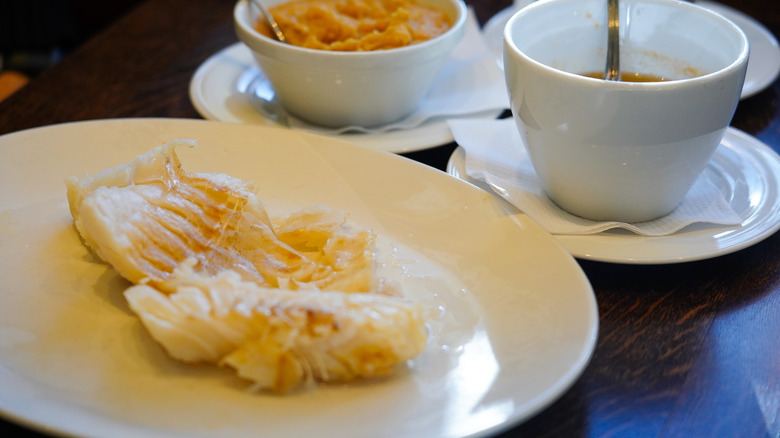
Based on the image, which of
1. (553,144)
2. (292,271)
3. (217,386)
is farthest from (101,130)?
(553,144)

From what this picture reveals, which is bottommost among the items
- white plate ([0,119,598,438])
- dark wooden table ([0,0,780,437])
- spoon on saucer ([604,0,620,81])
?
dark wooden table ([0,0,780,437])

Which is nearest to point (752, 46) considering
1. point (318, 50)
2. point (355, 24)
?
point (355, 24)

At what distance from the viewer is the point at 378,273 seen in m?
0.98

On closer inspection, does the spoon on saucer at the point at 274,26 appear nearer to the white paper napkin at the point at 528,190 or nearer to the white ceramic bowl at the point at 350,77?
the white ceramic bowl at the point at 350,77

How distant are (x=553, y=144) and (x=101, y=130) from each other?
0.77 m

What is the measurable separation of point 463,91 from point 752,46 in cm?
75

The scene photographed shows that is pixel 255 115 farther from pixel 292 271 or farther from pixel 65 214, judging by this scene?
pixel 292 271

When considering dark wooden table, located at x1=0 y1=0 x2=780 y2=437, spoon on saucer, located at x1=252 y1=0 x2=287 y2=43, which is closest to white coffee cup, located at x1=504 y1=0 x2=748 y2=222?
dark wooden table, located at x1=0 y1=0 x2=780 y2=437

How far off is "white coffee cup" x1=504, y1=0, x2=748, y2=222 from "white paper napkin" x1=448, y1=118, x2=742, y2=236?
29 millimetres

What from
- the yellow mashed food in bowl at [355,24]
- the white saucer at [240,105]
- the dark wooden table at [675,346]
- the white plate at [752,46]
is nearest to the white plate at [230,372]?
the dark wooden table at [675,346]

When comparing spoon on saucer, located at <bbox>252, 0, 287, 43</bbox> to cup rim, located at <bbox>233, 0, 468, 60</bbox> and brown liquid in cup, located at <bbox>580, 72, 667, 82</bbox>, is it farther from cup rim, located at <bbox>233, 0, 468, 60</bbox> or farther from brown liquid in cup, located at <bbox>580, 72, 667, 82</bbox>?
brown liquid in cup, located at <bbox>580, 72, 667, 82</bbox>

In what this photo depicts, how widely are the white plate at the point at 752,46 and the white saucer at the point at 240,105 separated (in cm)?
32

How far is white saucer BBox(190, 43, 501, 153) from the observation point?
1384 millimetres

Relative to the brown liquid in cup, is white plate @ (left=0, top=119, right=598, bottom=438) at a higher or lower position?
lower
